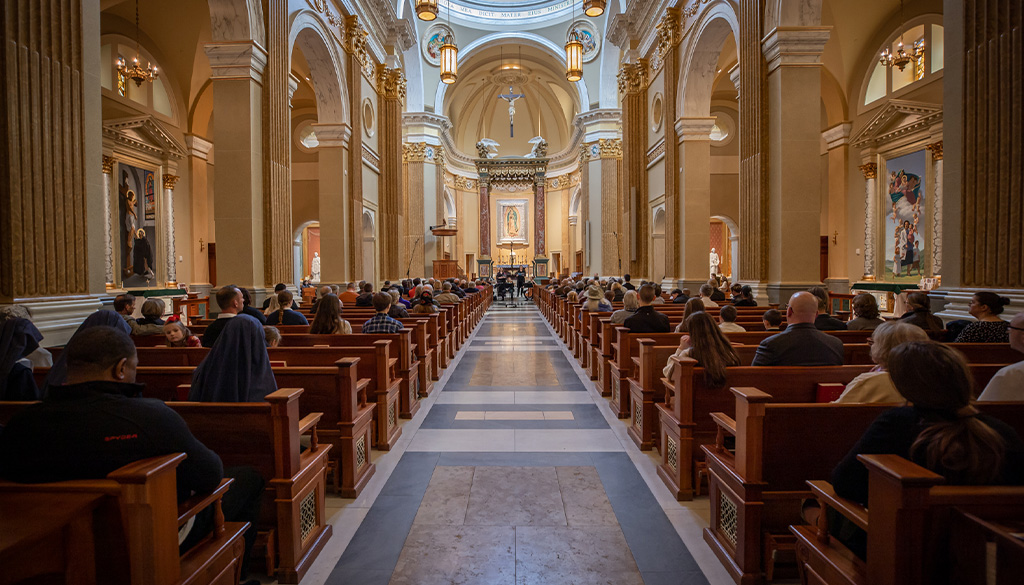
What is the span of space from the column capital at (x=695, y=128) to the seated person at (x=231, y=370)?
38.4 ft

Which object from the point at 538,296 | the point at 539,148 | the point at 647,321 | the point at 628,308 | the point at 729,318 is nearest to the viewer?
the point at 729,318

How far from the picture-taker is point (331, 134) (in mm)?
12742

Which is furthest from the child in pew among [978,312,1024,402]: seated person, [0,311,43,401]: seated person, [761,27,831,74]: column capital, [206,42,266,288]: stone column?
[206,42,266,288]: stone column

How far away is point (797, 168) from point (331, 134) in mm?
9982

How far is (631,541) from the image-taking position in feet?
9.45

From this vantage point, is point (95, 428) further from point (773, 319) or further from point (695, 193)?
point (695, 193)

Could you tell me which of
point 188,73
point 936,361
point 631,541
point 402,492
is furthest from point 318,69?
point 936,361

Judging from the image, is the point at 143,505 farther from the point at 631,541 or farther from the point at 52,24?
the point at 52,24

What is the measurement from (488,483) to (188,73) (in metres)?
14.8

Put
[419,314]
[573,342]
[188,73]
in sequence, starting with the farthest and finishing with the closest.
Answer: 1. [188,73]
2. [573,342]
3. [419,314]

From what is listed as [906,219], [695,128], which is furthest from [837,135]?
[695,128]

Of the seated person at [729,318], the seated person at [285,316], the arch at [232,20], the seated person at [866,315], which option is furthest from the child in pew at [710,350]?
the arch at [232,20]

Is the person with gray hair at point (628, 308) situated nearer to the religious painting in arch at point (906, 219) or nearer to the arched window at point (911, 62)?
the arched window at point (911, 62)

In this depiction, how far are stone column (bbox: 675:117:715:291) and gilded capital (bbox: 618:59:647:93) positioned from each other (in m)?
A: 4.07
